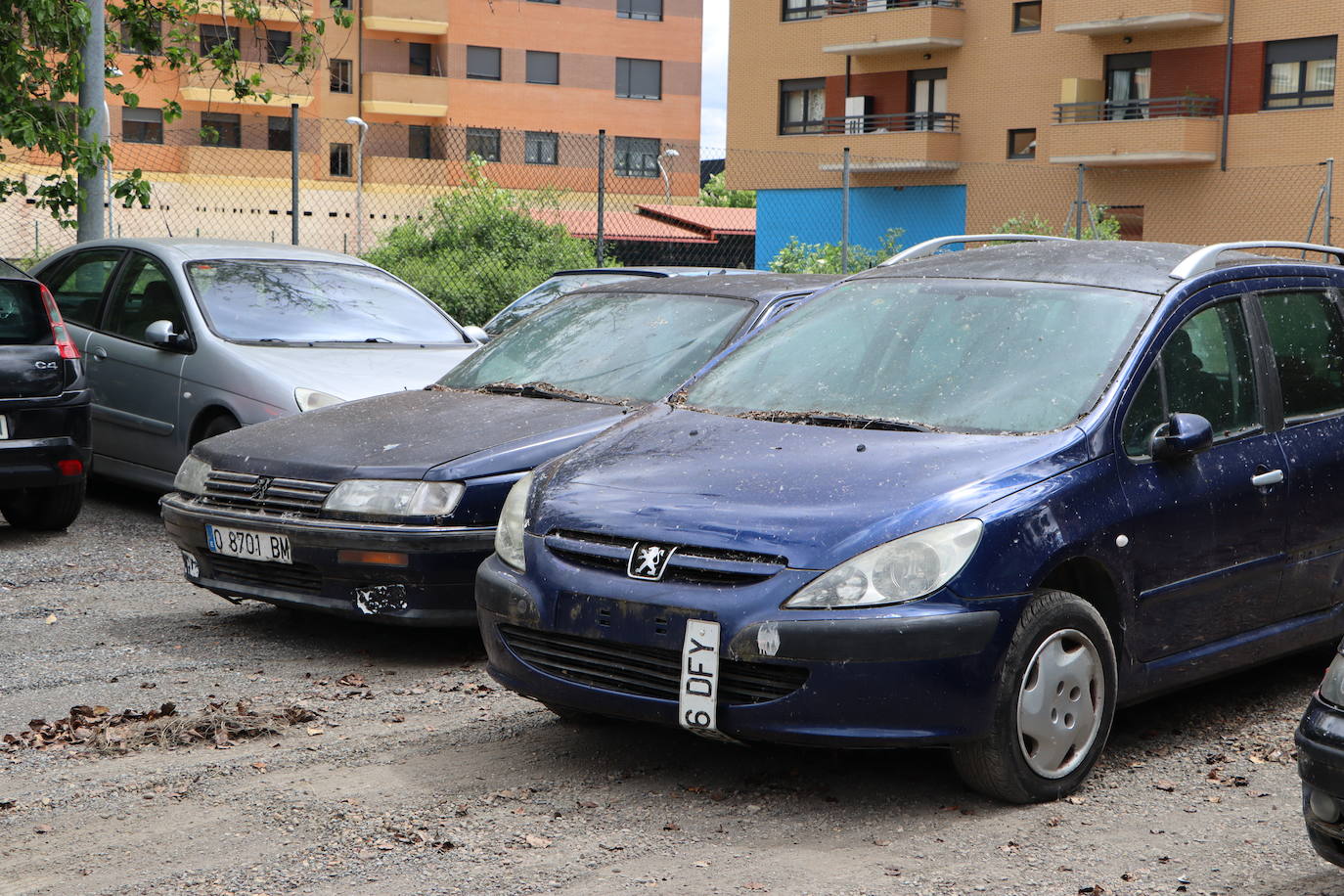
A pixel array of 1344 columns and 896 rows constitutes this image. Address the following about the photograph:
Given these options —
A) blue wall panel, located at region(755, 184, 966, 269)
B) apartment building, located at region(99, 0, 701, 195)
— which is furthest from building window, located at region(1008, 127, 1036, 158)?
apartment building, located at region(99, 0, 701, 195)

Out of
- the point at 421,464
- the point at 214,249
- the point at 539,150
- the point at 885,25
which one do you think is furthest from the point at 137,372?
the point at 539,150

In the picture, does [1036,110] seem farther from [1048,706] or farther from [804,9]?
[1048,706]

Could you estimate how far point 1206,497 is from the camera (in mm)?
5113

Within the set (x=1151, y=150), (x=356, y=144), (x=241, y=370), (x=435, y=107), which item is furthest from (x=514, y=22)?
(x=241, y=370)

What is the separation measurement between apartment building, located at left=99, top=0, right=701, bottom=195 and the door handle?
3952 cm

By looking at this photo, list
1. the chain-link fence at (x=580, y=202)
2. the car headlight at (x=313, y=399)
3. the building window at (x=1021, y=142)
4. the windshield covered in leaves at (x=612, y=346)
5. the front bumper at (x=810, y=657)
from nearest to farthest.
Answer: the front bumper at (x=810, y=657), the windshield covered in leaves at (x=612, y=346), the car headlight at (x=313, y=399), the chain-link fence at (x=580, y=202), the building window at (x=1021, y=142)

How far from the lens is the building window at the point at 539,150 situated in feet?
168

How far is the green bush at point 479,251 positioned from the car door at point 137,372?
10.2m

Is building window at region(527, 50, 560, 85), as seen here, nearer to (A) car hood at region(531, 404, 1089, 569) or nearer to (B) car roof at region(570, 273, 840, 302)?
(B) car roof at region(570, 273, 840, 302)

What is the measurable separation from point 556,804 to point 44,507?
5.66 m

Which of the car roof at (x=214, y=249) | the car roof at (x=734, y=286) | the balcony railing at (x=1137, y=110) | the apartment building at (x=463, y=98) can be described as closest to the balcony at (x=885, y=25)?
the balcony railing at (x=1137, y=110)

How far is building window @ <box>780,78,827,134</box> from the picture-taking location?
4178 cm

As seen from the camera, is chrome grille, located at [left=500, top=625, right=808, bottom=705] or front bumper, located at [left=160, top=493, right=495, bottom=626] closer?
chrome grille, located at [left=500, top=625, right=808, bottom=705]

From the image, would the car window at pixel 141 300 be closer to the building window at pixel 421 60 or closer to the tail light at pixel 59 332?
the tail light at pixel 59 332
